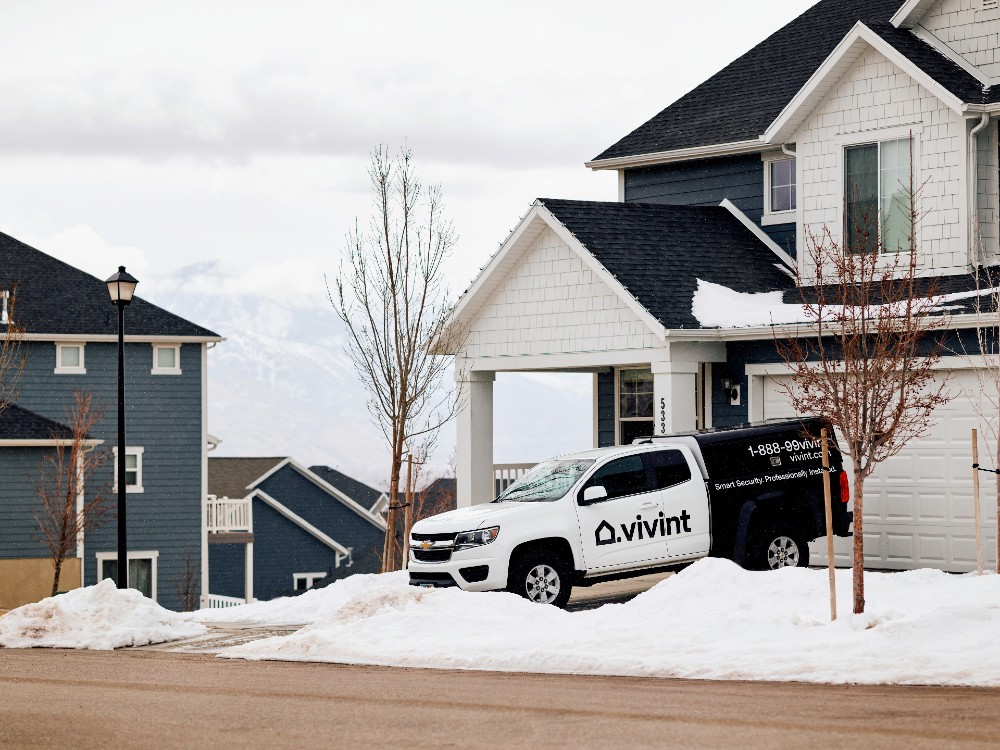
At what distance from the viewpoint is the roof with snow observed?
82.3 ft

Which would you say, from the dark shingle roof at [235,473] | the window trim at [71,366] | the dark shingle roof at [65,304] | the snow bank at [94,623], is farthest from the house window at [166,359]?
the snow bank at [94,623]

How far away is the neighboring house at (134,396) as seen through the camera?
42.4m

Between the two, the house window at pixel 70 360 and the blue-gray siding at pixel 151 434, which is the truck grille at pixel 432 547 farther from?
the house window at pixel 70 360

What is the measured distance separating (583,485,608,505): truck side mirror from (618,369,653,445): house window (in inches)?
291

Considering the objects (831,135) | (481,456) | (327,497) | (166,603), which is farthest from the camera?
(327,497)

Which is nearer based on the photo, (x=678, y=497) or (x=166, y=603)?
(x=678, y=497)

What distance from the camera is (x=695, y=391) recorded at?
71.2ft

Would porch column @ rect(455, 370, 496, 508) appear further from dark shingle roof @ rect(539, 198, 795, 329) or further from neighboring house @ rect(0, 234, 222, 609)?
neighboring house @ rect(0, 234, 222, 609)

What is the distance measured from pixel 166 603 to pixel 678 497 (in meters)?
27.1

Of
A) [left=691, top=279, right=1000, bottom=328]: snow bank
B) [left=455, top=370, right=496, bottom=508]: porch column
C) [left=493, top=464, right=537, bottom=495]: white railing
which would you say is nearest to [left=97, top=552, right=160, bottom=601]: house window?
[left=493, top=464, right=537, bottom=495]: white railing

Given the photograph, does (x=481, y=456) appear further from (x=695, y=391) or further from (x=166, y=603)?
(x=166, y=603)

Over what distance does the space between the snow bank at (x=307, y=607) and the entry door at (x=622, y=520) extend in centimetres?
241

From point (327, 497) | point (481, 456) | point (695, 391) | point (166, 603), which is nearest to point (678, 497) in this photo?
point (695, 391)

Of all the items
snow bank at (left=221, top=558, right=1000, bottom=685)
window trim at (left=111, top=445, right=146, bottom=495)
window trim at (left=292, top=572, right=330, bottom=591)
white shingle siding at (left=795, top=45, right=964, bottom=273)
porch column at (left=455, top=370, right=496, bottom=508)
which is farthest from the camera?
window trim at (left=292, top=572, right=330, bottom=591)
